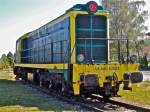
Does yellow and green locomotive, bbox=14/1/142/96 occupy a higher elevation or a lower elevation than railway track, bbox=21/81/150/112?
higher

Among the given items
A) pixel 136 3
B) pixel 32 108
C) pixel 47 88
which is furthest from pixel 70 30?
pixel 136 3

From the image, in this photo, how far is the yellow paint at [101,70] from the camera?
12.7 meters

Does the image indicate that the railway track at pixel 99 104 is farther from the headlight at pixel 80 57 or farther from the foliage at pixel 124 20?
the foliage at pixel 124 20

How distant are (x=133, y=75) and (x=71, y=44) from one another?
2590 mm

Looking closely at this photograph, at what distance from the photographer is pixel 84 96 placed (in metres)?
15.1

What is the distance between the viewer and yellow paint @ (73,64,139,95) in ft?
41.8

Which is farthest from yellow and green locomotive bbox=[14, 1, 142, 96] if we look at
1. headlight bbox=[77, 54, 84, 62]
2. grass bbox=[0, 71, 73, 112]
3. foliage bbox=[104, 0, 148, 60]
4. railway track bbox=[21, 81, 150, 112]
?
foliage bbox=[104, 0, 148, 60]

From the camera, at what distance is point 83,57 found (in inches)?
538

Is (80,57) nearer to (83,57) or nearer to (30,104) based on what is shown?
(83,57)

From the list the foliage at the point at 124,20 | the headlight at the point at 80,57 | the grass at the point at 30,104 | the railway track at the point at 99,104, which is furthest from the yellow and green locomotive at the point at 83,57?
the foliage at the point at 124,20

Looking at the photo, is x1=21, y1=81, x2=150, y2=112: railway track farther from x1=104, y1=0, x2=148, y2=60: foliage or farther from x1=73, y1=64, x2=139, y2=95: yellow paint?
x1=104, y1=0, x2=148, y2=60: foliage

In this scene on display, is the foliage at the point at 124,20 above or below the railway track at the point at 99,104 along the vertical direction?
above

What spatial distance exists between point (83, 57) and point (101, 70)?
0.96 m

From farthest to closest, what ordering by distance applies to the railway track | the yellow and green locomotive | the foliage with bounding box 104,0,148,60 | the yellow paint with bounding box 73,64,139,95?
the foliage with bounding box 104,0,148,60
the yellow and green locomotive
the yellow paint with bounding box 73,64,139,95
the railway track
